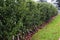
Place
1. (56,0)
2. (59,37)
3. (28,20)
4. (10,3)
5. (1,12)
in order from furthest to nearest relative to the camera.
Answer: (56,0), (59,37), (28,20), (10,3), (1,12)

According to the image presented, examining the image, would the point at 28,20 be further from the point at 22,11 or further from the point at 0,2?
the point at 0,2

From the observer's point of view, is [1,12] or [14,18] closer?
[1,12]

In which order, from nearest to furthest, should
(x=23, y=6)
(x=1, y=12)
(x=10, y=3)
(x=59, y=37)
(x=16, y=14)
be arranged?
(x=1, y=12) → (x=10, y=3) → (x=16, y=14) → (x=23, y=6) → (x=59, y=37)

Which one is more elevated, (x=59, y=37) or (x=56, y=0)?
(x=59, y=37)

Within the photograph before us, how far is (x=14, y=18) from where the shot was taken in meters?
6.86

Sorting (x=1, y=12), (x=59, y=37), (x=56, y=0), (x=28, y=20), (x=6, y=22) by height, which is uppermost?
(x=1, y=12)

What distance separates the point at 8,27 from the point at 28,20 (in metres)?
2.39

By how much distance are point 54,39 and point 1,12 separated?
4.00 meters

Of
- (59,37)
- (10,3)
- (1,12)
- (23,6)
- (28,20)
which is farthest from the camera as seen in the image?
(59,37)

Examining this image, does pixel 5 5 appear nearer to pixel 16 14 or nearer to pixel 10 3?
pixel 10 3

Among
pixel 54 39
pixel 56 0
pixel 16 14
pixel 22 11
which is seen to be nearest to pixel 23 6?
pixel 22 11

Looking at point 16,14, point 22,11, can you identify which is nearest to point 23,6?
point 22,11

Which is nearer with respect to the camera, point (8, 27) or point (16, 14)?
point (8, 27)

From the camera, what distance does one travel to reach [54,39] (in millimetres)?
9297
